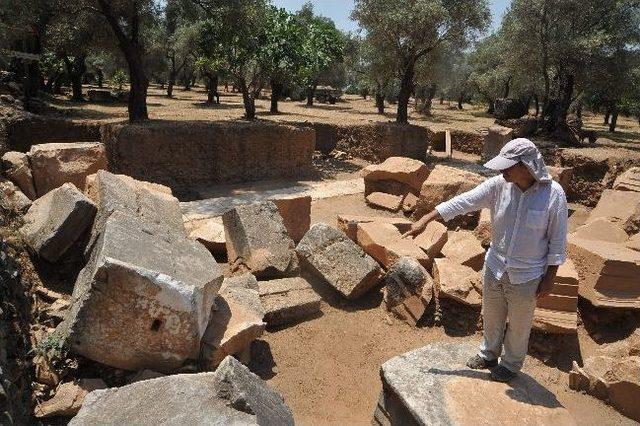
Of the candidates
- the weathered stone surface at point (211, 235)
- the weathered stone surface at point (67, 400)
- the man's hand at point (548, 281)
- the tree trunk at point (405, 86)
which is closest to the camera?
the man's hand at point (548, 281)

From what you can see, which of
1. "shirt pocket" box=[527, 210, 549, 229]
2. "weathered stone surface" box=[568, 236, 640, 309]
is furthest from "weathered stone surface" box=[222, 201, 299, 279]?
"weathered stone surface" box=[568, 236, 640, 309]

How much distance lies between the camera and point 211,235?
257 inches

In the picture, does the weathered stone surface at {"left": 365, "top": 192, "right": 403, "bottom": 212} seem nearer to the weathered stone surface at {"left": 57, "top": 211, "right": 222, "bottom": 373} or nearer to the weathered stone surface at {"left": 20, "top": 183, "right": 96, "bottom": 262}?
the weathered stone surface at {"left": 20, "top": 183, "right": 96, "bottom": 262}

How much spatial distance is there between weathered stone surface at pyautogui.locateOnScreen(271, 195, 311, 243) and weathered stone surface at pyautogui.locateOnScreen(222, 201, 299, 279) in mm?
704

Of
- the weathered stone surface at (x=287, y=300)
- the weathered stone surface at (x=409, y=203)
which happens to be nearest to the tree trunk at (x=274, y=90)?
the weathered stone surface at (x=409, y=203)

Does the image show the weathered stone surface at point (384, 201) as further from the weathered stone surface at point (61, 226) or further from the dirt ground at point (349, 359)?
the weathered stone surface at point (61, 226)

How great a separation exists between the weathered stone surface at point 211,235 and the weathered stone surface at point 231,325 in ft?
5.18

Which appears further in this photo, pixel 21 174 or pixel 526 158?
pixel 21 174

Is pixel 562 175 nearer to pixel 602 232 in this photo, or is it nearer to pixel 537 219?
pixel 602 232

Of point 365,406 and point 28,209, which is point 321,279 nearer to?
point 365,406

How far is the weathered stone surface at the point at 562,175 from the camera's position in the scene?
9.85 metres

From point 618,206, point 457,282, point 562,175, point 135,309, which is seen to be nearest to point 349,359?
point 457,282

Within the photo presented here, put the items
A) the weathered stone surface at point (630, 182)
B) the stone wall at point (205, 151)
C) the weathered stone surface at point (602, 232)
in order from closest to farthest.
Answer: the weathered stone surface at point (602, 232) < the weathered stone surface at point (630, 182) < the stone wall at point (205, 151)

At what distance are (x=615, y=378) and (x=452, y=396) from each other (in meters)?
2.24
